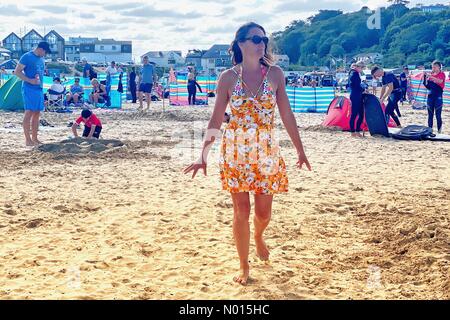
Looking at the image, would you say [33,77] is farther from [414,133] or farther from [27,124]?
[414,133]

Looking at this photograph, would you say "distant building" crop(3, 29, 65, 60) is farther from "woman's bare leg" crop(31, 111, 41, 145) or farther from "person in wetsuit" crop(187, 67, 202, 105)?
"woman's bare leg" crop(31, 111, 41, 145)

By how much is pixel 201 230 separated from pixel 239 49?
1.83 meters

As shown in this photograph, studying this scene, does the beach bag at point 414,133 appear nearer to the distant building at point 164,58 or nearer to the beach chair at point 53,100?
the beach chair at point 53,100

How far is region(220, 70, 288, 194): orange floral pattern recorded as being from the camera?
362 cm

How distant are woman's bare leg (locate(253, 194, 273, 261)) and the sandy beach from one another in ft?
0.28

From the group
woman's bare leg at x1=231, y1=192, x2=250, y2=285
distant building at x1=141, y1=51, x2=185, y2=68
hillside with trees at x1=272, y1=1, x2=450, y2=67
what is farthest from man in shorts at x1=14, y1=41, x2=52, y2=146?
distant building at x1=141, y1=51, x2=185, y2=68

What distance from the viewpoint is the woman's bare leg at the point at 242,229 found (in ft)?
12.1

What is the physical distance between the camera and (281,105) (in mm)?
3854

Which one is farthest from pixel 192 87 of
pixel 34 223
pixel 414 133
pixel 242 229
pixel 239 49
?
pixel 242 229

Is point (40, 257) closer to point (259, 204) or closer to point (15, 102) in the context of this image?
point (259, 204)

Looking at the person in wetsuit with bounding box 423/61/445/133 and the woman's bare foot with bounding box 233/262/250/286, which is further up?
the person in wetsuit with bounding box 423/61/445/133

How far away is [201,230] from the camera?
495 centimetres

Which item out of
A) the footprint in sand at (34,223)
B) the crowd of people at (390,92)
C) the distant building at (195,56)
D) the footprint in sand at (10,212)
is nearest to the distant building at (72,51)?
the distant building at (195,56)
